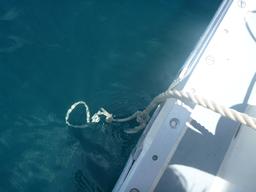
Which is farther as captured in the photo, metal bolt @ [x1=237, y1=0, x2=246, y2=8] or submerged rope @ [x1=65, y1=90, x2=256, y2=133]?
metal bolt @ [x1=237, y1=0, x2=246, y2=8]

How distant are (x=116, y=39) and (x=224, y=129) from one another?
1.84 metres

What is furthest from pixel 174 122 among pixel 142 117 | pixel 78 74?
pixel 78 74

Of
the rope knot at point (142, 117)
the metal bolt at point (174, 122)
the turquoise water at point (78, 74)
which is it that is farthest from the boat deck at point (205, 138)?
the turquoise water at point (78, 74)

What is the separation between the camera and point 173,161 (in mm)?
2098

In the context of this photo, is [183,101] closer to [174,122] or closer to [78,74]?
[174,122]

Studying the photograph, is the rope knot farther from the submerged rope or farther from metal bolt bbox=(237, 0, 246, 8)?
metal bolt bbox=(237, 0, 246, 8)

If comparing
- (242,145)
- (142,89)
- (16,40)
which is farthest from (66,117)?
(242,145)

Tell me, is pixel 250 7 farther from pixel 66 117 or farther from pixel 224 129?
pixel 66 117

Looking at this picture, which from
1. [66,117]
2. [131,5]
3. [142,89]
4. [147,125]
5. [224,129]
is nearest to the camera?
[224,129]

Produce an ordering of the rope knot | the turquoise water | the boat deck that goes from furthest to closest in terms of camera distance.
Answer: the turquoise water
the rope knot
the boat deck

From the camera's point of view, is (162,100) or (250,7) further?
(250,7)

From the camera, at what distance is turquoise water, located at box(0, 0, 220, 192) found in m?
2.91

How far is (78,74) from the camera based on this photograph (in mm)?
3439

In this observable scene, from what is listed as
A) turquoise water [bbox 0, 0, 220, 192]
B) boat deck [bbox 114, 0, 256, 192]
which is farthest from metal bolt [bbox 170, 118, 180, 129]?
turquoise water [bbox 0, 0, 220, 192]
